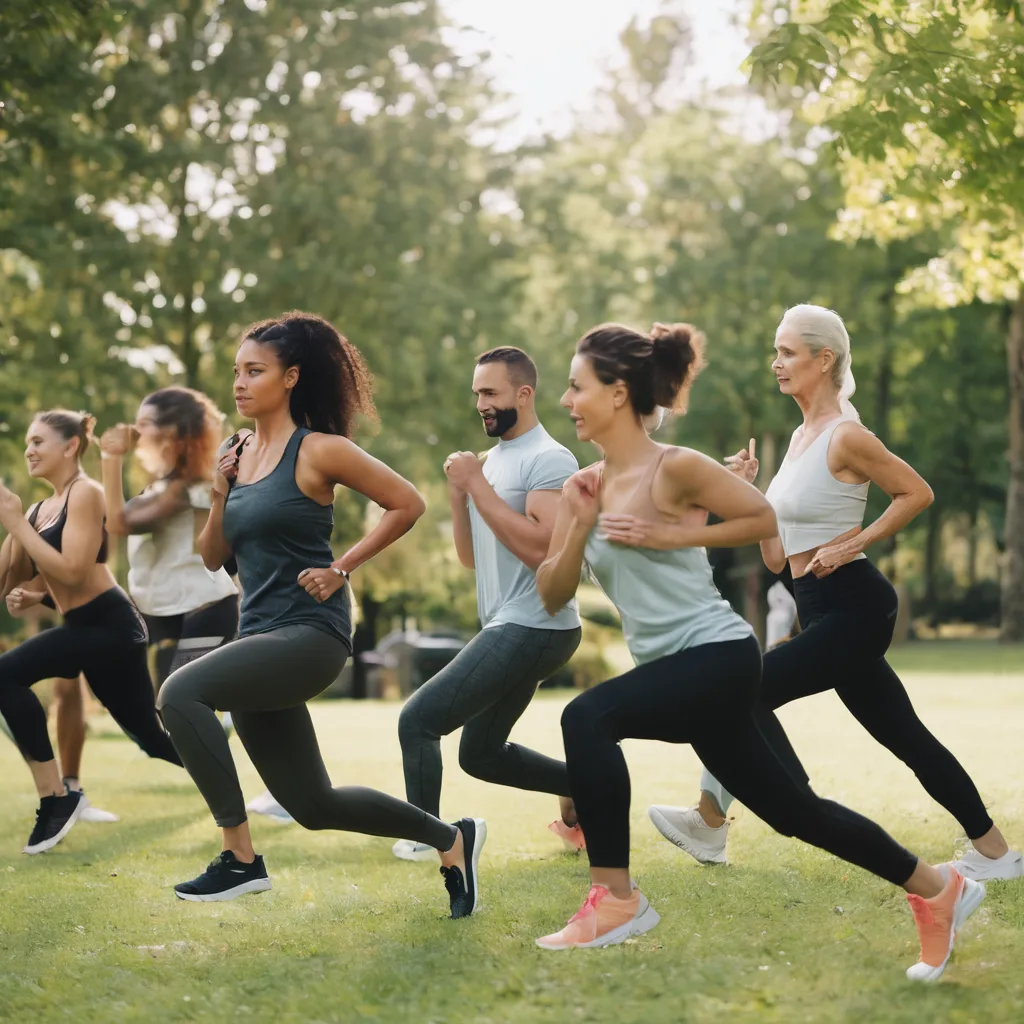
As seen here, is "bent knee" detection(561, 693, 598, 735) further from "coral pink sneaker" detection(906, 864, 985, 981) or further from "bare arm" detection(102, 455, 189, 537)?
"bare arm" detection(102, 455, 189, 537)

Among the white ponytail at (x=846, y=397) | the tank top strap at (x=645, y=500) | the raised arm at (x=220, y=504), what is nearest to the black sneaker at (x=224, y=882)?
the raised arm at (x=220, y=504)

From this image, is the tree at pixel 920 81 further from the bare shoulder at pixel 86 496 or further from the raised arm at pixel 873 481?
the bare shoulder at pixel 86 496

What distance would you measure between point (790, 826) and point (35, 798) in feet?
25.7

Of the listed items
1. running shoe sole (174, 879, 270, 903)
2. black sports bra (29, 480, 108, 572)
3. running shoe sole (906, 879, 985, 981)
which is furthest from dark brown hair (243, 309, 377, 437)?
running shoe sole (906, 879, 985, 981)

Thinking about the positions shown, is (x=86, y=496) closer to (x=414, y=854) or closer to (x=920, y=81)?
(x=414, y=854)

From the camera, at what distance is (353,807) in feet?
19.1

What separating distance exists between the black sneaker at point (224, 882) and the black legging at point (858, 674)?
84.5 inches

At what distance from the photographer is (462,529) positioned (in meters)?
6.74

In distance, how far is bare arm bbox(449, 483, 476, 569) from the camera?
6555mm

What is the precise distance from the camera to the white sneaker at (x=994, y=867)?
252 inches

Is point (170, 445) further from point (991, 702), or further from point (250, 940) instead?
point (991, 702)

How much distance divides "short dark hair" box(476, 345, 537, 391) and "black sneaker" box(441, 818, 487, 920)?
1.93m

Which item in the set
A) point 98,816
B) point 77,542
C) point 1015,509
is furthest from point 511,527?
point 1015,509

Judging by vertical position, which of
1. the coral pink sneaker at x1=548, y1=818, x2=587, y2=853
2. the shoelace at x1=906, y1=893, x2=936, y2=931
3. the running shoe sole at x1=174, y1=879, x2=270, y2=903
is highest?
the shoelace at x1=906, y1=893, x2=936, y2=931
